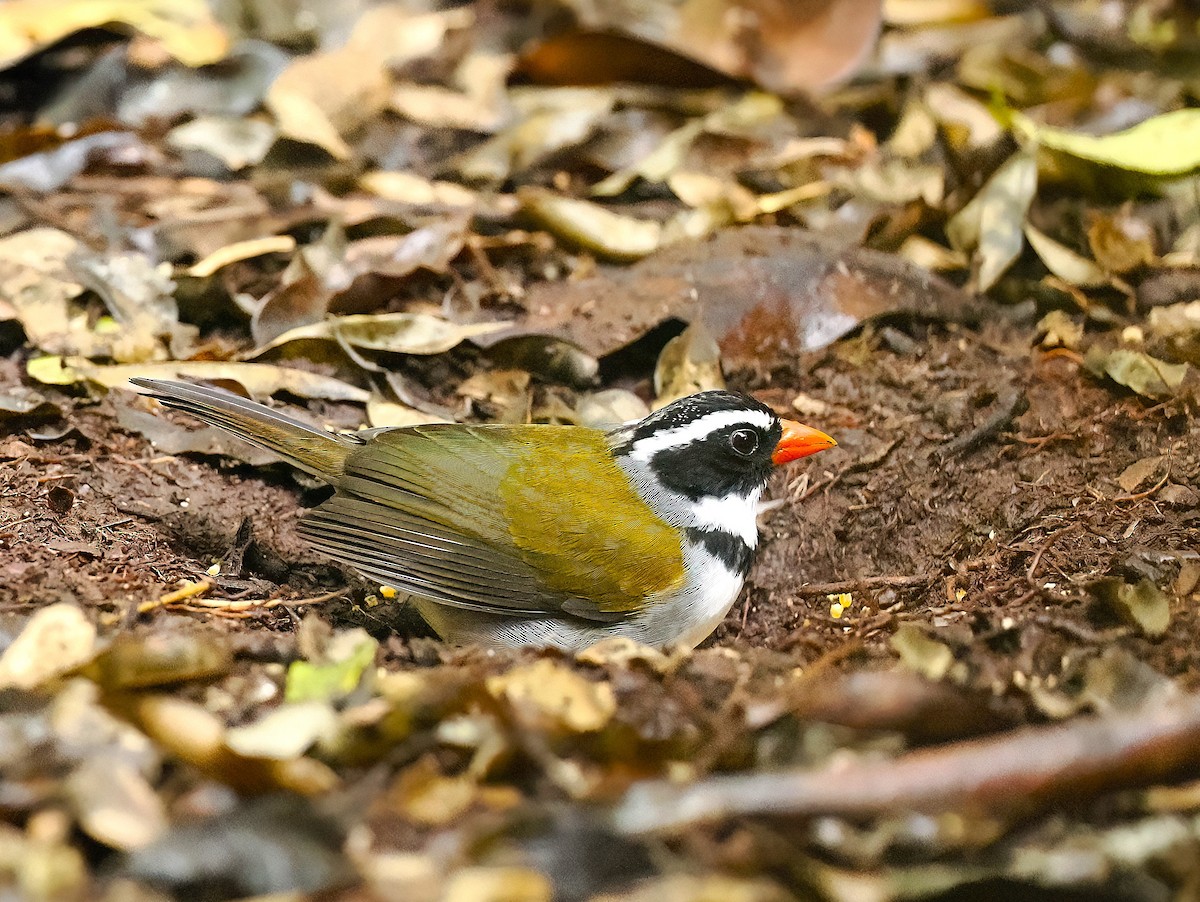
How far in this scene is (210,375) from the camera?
4.65m

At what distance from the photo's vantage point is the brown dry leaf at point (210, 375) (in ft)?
15.2

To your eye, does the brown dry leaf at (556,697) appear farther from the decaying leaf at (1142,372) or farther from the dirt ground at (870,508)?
the decaying leaf at (1142,372)

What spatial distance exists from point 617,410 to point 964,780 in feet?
8.98

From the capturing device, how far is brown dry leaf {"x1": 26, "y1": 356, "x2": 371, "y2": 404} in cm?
462

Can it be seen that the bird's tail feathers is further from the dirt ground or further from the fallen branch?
the fallen branch

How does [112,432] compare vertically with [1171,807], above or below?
below

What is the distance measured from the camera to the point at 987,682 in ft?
9.23

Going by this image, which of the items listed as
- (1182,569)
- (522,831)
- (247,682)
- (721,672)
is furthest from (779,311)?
(522,831)

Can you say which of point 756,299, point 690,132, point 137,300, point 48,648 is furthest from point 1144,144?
point 48,648

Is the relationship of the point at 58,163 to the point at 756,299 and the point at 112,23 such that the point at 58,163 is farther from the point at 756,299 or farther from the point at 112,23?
the point at 756,299

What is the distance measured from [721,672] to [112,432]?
2.60m

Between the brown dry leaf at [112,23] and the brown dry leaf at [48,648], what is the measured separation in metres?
4.11

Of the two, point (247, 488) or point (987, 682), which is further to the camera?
point (247, 488)

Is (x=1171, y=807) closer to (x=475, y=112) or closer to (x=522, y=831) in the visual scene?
(x=522, y=831)
